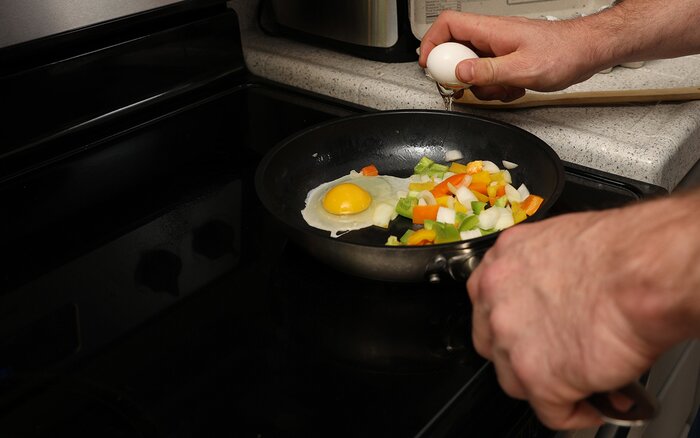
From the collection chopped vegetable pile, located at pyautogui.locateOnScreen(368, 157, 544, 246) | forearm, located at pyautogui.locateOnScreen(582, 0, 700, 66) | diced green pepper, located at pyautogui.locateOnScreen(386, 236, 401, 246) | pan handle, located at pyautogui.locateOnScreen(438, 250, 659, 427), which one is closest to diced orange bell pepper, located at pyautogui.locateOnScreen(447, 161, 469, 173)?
chopped vegetable pile, located at pyautogui.locateOnScreen(368, 157, 544, 246)

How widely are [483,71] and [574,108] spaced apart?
0.23m

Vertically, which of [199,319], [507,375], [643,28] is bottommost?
[199,319]

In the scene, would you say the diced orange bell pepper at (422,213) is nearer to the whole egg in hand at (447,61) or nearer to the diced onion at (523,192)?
the diced onion at (523,192)

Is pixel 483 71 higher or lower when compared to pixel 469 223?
higher

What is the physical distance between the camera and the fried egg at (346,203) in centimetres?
105

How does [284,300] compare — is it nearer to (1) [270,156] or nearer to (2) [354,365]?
(2) [354,365]

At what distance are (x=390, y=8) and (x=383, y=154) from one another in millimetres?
360

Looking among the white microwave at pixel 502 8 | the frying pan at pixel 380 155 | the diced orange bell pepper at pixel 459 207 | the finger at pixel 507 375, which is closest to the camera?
the finger at pixel 507 375

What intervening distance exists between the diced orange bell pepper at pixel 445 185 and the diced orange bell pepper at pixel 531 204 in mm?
110

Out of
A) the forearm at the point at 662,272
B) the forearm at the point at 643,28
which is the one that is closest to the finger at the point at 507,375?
the forearm at the point at 662,272

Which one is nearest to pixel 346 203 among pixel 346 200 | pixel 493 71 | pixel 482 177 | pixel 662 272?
pixel 346 200

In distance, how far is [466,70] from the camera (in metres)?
1.12

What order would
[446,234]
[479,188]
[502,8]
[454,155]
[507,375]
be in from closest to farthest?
1. [507,375]
2. [446,234]
3. [479,188]
4. [454,155]
5. [502,8]

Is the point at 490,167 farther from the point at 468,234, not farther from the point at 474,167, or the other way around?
the point at 468,234
